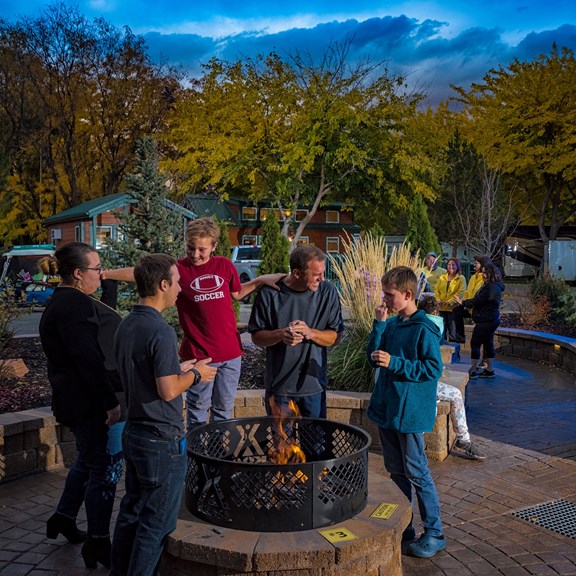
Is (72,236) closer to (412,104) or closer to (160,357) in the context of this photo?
(412,104)

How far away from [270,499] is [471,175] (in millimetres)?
23378

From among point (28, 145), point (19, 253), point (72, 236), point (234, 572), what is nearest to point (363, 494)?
point (234, 572)

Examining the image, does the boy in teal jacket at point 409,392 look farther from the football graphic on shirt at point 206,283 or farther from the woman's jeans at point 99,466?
the woman's jeans at point 99,466

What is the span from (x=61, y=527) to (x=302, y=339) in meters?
1.78

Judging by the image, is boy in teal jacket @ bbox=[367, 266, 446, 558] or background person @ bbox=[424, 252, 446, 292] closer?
boy in teal jacket @ bbox=[367, 266, 446, 558]

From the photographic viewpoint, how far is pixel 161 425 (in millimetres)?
2936

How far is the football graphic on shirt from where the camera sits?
14.9 feet

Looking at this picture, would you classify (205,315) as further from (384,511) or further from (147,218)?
(147,218)

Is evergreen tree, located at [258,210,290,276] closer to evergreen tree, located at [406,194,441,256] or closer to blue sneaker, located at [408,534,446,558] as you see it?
evergreen tree, located at [406,194,441,256]

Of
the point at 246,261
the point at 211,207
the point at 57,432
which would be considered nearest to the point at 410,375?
the point at 57,432

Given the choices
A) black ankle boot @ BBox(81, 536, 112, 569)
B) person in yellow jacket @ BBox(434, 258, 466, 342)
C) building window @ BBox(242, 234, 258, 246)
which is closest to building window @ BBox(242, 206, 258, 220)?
building window @ BBox(242, 234, 258, 246)

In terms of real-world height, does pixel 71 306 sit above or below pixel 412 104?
below

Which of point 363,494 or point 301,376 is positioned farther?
point 301,376

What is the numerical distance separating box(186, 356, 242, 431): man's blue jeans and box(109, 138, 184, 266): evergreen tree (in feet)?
14.0
